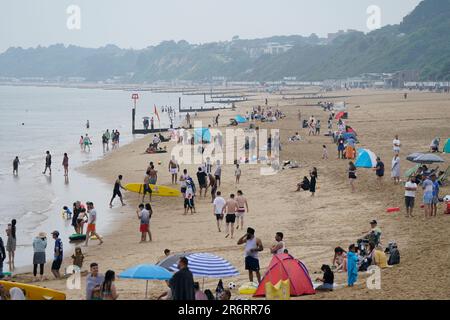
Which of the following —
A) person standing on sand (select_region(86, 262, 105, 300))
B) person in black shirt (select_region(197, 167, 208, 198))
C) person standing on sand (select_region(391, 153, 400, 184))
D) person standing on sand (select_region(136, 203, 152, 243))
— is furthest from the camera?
person in black shirt (select_region(197, 167, 208, 198))

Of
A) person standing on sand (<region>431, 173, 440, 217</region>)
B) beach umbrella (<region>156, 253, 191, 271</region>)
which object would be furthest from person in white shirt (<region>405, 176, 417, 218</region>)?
beach umbrella (<region>156, 253, 191, 271</region>)

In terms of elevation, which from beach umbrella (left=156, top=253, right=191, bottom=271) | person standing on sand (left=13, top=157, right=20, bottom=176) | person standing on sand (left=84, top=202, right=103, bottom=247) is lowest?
person standing on sand (left=13, top=157, right=20, bottom=176)

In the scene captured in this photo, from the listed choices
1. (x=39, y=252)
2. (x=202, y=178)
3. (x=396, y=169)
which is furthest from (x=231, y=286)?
(x=202, y=178)

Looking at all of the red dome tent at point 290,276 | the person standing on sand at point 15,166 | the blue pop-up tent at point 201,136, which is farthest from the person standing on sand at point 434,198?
the blue pop-up tent at point 201,136

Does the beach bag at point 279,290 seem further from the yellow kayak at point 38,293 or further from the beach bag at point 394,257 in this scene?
the yellow kayak at point 38,293

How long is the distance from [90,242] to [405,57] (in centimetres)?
15775

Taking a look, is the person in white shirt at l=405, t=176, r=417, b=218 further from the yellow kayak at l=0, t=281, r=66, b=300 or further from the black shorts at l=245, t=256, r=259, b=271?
the yellow kayak at l=0, t=281, r=66, b=300

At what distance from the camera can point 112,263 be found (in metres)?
16.4

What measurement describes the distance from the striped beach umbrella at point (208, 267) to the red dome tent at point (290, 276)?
0.58 metres

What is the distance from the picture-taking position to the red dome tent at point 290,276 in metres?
11.9

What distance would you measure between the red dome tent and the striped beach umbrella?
58 cm

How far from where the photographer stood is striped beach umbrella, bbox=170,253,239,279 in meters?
12.0

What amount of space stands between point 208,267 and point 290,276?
1362mm
